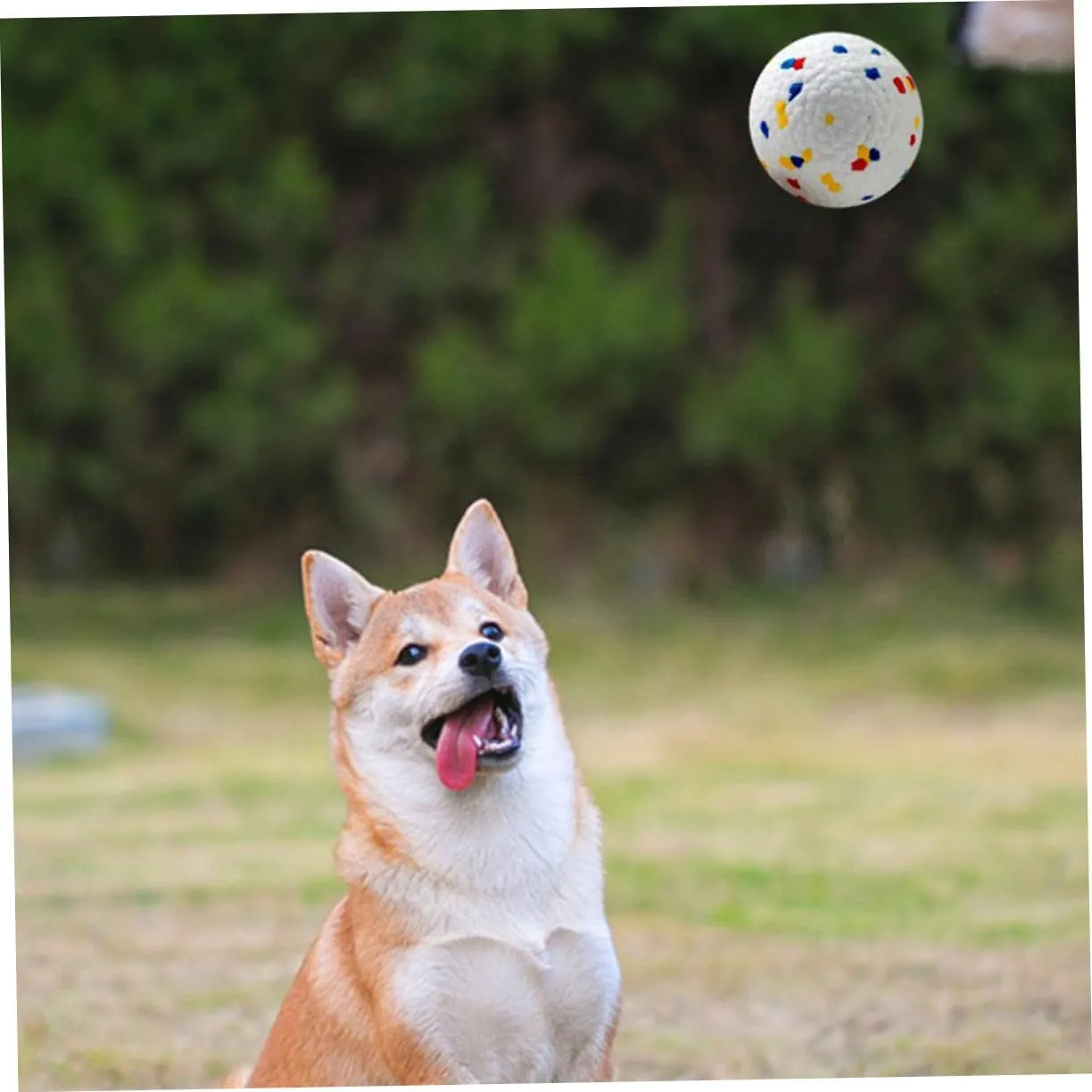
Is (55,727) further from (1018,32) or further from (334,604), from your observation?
(1018,32)

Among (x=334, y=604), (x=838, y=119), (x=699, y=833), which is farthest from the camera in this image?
(x=699, y=833)

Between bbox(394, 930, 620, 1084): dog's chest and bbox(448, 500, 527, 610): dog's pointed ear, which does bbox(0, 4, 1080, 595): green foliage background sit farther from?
bbox(394, 930, 620, 1084): dog's chest

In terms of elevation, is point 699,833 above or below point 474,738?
below

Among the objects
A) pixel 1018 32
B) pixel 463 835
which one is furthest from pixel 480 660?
pixel 1018 32

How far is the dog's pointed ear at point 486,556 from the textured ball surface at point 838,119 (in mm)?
793

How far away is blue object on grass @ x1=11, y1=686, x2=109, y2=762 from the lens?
5.90 meters

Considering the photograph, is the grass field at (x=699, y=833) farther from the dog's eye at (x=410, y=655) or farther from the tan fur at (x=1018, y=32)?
the tan fur at (x=1018, y=32)

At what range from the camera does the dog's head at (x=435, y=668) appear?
222 cm

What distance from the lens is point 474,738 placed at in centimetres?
223

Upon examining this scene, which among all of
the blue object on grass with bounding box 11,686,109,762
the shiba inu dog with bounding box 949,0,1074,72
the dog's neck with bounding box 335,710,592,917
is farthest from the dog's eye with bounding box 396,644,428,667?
the blue object on grass with bounding box 11,686,109,762

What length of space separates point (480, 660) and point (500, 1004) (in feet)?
1.47

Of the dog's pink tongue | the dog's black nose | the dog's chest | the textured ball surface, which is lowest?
the dog's chest

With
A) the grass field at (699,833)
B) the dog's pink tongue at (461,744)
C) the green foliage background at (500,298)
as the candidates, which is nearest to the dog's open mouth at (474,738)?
the dog's pink tongue at (461,744)

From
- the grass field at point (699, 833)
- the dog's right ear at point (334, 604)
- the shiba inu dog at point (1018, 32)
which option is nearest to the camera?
the dog's right ear at point (334, 604)
